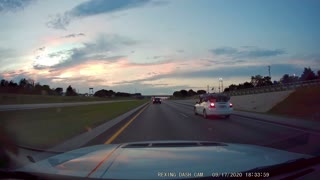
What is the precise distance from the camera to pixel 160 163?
504 cm

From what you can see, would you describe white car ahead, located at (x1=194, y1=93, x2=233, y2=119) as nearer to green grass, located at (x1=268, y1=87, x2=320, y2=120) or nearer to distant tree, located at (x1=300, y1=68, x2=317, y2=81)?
green grass, located at (x1=268, y1=87, x2=320, y2=120)

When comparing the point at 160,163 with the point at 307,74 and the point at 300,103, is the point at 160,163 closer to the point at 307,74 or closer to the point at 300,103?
the point at 300,103

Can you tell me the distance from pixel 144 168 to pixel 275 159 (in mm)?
1722

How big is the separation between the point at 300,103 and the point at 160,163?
4406cm

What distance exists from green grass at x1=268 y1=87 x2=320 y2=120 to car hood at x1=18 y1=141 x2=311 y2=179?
3511 centimetres

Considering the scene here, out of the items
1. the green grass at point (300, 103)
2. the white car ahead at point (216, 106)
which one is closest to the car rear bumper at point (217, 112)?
the white car ahead at point (216, 106)

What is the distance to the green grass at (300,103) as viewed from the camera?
41.7 m

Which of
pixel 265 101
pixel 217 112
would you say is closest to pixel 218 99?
pixel 217 112

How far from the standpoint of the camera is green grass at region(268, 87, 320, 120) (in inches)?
1641

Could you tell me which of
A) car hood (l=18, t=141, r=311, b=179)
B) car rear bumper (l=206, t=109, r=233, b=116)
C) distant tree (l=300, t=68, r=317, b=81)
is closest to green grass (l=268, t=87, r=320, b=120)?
car rear bumper (l=206, t=109, r=233, b=116)

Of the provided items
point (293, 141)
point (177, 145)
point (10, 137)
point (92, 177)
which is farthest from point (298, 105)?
point (92, 177)

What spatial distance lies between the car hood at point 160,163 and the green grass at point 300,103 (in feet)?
115

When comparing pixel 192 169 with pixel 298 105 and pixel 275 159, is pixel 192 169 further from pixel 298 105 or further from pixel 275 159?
pixel 298 105

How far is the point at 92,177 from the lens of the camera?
14.2 feet
